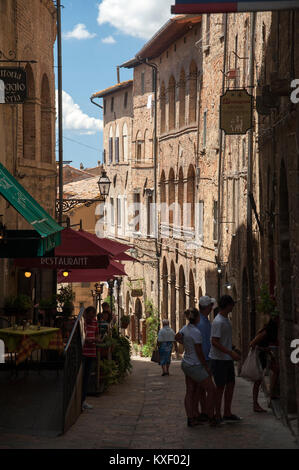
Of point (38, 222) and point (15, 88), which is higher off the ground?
point (15, 88)

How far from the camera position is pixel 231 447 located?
902cm

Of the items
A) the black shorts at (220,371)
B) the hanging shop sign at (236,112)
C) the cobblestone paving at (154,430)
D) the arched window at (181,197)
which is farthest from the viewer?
the arched window at (181,197)

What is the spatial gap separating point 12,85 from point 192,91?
17284 millimetres

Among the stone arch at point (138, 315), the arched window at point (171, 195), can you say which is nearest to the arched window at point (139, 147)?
the arched window at point (171, 195)

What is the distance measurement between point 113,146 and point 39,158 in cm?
2692

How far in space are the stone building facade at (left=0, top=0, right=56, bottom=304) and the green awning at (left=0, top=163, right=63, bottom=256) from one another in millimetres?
4144

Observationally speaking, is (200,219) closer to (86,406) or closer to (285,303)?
(86,406)

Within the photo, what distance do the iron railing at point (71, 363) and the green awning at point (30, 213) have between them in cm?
114

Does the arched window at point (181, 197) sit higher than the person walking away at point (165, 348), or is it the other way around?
the arched window at point (181, 197)

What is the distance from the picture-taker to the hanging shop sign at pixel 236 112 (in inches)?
706

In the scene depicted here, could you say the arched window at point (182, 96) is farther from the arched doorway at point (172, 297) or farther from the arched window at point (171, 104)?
the arched doorway at point (172, 297)

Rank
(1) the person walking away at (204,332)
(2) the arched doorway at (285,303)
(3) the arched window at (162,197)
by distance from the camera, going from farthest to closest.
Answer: (3) the arched window at (162,197)
(2) the arched doorway at (285,303)
(1) the person walking away at (204,332)
